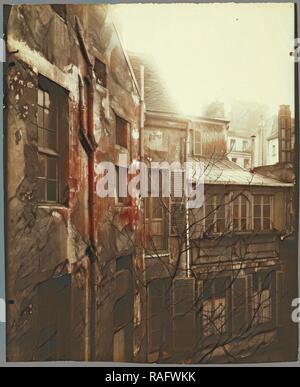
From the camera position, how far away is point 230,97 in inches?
147

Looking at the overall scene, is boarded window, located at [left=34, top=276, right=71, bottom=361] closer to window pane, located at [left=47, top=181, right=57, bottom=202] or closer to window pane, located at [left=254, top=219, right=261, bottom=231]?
window pane, located at [left=47, top=181, right=57, bottom=202]

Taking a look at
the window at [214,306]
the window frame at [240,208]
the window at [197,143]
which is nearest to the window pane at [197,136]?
the window at [197,143]

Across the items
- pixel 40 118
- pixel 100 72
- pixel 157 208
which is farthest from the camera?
pixel 157 208

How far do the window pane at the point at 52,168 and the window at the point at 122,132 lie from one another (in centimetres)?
49

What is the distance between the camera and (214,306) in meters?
3.79

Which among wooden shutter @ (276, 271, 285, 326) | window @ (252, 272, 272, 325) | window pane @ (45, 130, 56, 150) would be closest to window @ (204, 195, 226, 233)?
window @ (252, 272, 272, 325)

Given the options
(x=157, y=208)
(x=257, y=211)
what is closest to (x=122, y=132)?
(x=157, y=208)

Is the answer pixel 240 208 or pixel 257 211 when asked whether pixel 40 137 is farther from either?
pixel 257 211

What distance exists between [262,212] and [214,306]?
0.79 m

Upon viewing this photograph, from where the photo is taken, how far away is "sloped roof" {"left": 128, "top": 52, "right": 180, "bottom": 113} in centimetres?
369

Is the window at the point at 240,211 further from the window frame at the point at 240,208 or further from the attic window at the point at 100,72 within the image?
the attic window at the point at 100,72

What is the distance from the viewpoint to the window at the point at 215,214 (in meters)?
3.78
